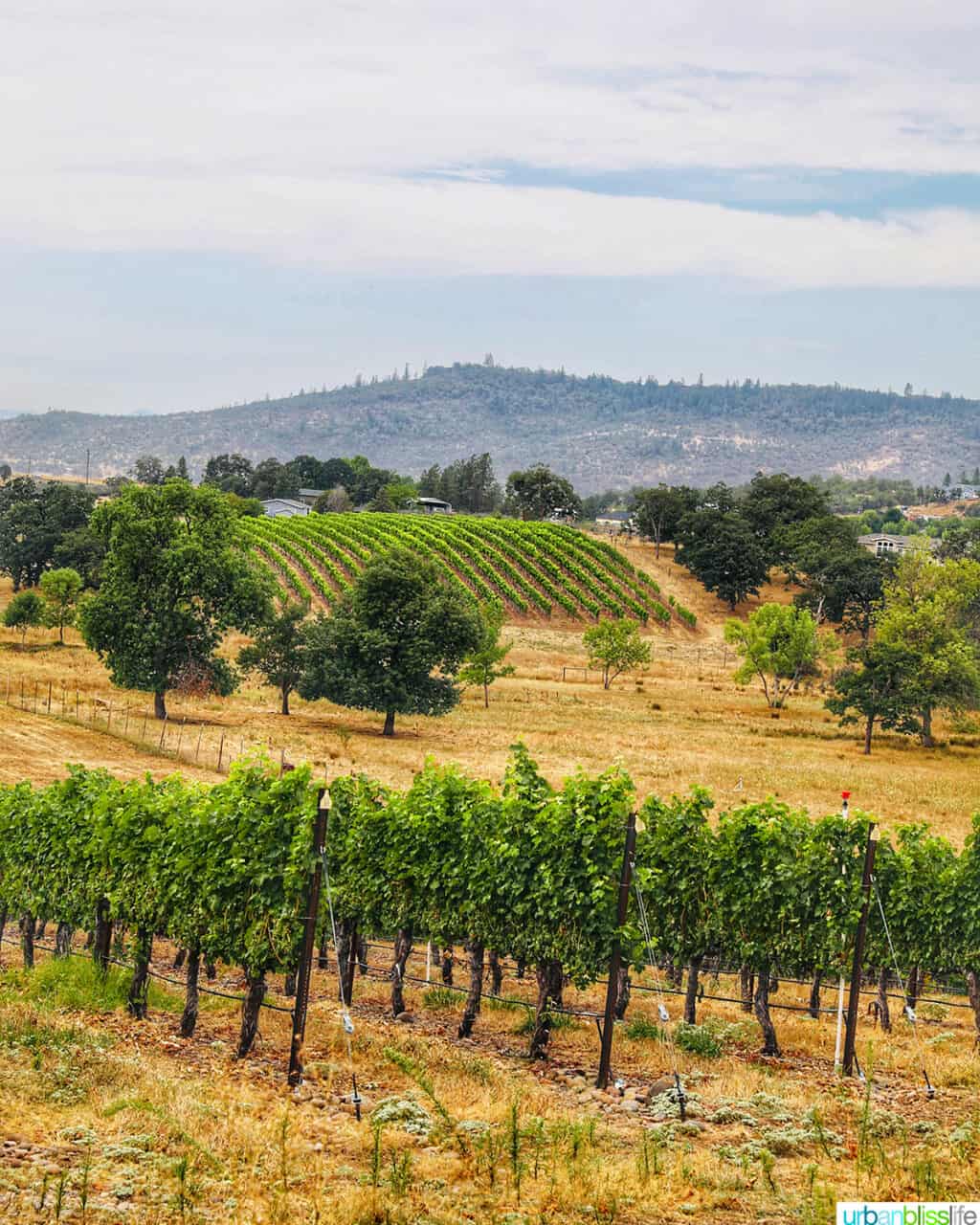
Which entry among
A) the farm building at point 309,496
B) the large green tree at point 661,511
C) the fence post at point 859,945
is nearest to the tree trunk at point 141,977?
the fence post at point 859,945

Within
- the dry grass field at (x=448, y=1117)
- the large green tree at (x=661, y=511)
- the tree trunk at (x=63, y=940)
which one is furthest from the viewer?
the large green tree at (x=661, y=511)

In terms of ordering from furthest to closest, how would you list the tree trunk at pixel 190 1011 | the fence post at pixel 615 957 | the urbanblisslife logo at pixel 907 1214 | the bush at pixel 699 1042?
the bush at pixel 699 1042, the tree trunk at pixel 190 1011, the fence post at pixel 615 957, the urbanblisslife logo at pixel 907 1214

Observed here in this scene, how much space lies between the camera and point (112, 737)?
4394 centimetres

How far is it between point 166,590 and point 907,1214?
43470 mm

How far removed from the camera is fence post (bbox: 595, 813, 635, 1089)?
51.3 ft

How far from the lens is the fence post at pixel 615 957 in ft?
51.3

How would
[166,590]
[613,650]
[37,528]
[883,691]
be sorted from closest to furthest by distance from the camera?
[166,590]
[883,691]
[613,650]
[37,528]

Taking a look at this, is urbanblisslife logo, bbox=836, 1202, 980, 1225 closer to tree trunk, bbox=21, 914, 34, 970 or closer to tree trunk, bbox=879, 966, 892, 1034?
tree trunk, bbox=879, 966, 892, 1034

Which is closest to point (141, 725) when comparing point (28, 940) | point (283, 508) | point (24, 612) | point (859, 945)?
point (28, 940)

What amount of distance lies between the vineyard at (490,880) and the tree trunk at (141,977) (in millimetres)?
33

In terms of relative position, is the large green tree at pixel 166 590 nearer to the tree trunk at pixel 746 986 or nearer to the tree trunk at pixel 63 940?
the tree trunk at pixel 63 940

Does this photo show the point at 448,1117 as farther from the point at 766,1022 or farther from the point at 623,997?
the point at 623,997

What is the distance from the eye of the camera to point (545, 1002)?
17156 mm

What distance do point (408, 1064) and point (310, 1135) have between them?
2.09 m
